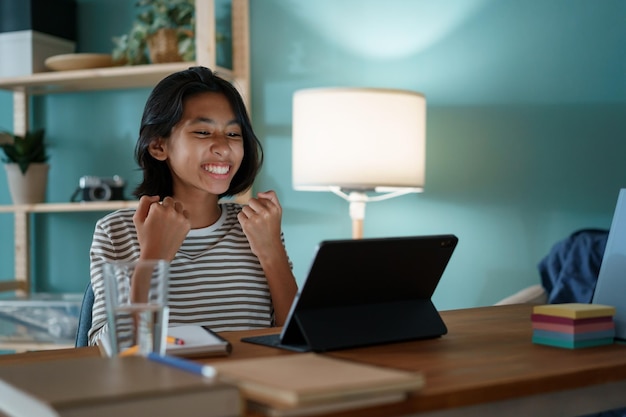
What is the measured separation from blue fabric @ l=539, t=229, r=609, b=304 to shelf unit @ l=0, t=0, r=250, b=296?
1313 mm

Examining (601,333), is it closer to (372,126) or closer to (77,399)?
(77,399)

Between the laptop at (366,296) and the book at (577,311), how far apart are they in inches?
5.7

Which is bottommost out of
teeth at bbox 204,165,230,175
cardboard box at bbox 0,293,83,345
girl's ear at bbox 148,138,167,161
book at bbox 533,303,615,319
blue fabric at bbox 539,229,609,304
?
cardboard box at bbox 0,293,83,345

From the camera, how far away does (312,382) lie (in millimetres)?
773

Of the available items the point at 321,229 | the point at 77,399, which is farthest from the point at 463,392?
the point at 321,229

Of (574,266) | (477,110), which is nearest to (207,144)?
(574,266)

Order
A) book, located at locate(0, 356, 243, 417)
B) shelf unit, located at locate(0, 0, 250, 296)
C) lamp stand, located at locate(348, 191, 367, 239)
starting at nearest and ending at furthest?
book, located at locate(0, 356, 243, 417) < lamp stand, located at locate(348, 191, 367, 239) < shelf unit, located at locate(0, 0, 250, 296)

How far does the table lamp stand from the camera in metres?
2.61

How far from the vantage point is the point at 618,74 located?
284 cm

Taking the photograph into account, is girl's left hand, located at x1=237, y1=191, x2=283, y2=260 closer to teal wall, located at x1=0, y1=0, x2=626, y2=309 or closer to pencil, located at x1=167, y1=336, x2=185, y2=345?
pencil, located at x1=167, y1=336, x2=185, y2=345

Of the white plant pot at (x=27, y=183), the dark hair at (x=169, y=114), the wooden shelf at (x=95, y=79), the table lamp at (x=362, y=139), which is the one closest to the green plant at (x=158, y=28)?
the wooden shelf at (x=95, y=79)

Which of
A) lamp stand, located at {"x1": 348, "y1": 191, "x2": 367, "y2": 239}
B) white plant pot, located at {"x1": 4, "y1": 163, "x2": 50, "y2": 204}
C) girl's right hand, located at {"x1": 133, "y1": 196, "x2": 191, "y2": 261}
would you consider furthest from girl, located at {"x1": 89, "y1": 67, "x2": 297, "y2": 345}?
white plant pot, located at {"x1": 4, "y1": 163, "x2": 50, "y2": 204}

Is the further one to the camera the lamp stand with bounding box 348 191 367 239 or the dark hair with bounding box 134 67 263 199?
the lamp stand with bounding box 348 191 367 239

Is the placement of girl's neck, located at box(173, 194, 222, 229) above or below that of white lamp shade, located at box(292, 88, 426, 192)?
below
